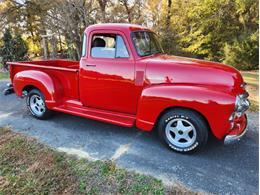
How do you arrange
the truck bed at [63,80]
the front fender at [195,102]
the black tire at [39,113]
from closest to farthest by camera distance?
the front fender at [195,102], the truck bed at [63,80], the black tire at [39,113]

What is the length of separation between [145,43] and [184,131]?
5.56ft

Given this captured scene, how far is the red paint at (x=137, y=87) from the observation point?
3396 millimetres

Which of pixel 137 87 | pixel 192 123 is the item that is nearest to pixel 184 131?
pixel 192 123

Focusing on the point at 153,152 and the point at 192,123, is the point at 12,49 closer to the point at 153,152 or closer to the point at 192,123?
the point at 153,152

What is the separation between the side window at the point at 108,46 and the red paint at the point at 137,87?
0.25 ft

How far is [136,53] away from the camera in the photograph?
398 centimetres

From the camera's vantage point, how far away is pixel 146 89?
3.77 m

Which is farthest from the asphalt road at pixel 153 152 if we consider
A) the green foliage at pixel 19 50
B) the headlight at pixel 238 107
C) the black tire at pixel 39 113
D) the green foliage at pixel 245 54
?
the green foliage at pixel 245 54

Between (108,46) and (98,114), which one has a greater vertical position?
(108,46)

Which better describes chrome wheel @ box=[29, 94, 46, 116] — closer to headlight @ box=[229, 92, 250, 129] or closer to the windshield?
the windshield

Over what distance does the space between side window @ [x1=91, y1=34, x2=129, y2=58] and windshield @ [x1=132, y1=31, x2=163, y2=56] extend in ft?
0.75

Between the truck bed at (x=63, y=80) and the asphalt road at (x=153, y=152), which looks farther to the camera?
the truck bed at (x=63, y=80)

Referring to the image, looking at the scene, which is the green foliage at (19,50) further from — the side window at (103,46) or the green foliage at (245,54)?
the green foliage at (245,54)

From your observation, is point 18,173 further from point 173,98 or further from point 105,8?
point 105,8
